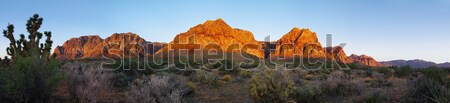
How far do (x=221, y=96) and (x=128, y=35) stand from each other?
127 metres

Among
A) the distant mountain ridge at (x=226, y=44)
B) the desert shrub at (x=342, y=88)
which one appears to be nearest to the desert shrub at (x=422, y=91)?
the desert shrub at (x=342, y=88)

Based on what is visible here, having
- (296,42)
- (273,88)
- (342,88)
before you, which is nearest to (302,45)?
(296,42)

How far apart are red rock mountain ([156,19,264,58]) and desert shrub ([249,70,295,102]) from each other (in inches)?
3253

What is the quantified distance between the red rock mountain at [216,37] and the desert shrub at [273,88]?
8262 cm

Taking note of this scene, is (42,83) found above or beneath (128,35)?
beneath

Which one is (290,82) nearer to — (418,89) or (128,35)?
(418,89)

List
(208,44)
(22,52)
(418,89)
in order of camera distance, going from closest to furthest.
→ 1. (418,89)
2. (22,52)
3. (208,44)

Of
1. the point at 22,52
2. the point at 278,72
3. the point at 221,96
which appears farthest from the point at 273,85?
the point at 22,52

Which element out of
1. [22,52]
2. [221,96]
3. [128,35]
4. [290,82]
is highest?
[128,35]

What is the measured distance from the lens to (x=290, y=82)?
7.72m

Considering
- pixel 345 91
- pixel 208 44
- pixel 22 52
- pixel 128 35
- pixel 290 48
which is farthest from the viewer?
pixel 128 35

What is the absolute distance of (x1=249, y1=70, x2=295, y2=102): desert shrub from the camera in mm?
7496

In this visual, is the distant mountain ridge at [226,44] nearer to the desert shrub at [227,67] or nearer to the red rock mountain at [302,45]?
the red rock mountain at [302,45]

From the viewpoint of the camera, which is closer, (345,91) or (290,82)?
(290,82)
